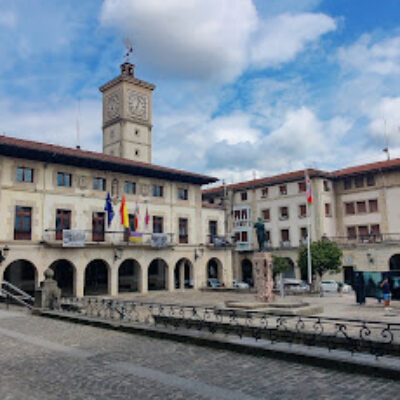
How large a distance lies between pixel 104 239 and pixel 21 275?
6.49 m

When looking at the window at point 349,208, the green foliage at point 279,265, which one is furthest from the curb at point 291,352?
the window at point 349,208

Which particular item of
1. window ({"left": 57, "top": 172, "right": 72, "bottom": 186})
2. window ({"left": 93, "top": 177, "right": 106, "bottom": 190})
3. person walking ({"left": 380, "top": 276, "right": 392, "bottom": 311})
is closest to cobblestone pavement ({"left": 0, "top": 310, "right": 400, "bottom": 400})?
person walking ({"left": 380, "top": 276, "right": 392, "bottom": 311})

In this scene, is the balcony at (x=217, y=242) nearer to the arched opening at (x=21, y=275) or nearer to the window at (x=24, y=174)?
the arched opening at (x=21, y=275)

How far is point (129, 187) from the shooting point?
33500mm

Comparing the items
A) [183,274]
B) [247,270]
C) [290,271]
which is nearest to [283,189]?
[290,271]

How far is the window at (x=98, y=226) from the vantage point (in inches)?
1212

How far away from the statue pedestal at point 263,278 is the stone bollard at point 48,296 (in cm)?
921

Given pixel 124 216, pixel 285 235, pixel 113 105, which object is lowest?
pixel 285 235

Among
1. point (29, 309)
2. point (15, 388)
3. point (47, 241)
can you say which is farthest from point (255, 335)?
point (47, 241)

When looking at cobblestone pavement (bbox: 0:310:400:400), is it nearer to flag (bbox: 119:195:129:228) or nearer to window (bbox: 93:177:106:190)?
flag (bbox: 119:195:129:228)

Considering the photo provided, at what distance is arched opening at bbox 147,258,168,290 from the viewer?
38.6 metres

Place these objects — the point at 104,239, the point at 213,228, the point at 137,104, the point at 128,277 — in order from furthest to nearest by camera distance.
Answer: the point at 137,104
the point at 213,228
the point at 128,277
the point at 104,239

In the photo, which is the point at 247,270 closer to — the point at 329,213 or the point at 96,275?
the point at 329,213

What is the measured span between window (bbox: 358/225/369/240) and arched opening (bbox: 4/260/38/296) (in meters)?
31.0
